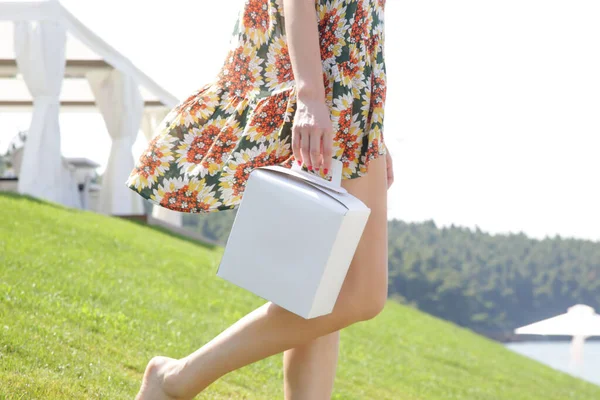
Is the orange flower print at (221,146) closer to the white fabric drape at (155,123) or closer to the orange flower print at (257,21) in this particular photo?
the orange flower print at (257,21)

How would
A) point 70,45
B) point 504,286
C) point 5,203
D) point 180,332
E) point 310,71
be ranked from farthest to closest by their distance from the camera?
1. point 504,286
2. point 70,45
3. point 5,203
4. point 180,332
5. point 310,71

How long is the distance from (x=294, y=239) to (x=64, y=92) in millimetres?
18789

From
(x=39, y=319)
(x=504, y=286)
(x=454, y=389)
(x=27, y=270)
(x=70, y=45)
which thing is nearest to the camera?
(x=39, y=319)

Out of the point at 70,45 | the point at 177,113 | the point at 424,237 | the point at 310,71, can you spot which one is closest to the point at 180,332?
the point at 177,113

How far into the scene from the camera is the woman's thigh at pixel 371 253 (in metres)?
1.88

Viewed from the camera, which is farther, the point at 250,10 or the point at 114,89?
the point at 114,89

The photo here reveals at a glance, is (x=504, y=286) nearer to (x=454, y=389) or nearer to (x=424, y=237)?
(x=424, y=237)

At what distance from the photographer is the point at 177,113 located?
210cm

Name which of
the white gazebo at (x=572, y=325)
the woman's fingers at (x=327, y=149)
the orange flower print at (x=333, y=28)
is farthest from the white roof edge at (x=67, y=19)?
the woman's fingers at (x=327, y=149)

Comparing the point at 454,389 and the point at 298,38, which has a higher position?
the point at 298,38

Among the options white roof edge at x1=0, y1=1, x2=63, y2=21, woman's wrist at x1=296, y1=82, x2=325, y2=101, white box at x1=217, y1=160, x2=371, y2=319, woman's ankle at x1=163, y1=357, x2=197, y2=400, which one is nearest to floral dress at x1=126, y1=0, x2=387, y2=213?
woman's wrist at x1=296, y1=82, x2=325, y2=101

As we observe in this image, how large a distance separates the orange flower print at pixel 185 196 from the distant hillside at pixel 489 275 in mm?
65302

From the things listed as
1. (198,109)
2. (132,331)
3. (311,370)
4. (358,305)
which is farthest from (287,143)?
(132,331)

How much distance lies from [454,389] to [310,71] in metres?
5.86
